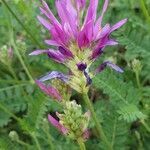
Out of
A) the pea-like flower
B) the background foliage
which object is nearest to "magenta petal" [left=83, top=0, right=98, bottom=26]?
the pea-like flower

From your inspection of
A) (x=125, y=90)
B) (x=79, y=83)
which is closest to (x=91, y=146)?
(x=125, y=90)

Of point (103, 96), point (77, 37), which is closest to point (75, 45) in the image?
point (77, 37)

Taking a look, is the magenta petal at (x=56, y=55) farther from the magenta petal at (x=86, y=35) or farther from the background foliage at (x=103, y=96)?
the background foliage at (x=103, y=96)

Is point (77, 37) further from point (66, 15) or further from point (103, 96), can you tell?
point (103, 96)

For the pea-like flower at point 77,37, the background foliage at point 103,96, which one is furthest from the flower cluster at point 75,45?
the background foliage at point 103,96

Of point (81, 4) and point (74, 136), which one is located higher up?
point (81, 4)

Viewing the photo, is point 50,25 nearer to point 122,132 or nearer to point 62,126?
point 62,126
